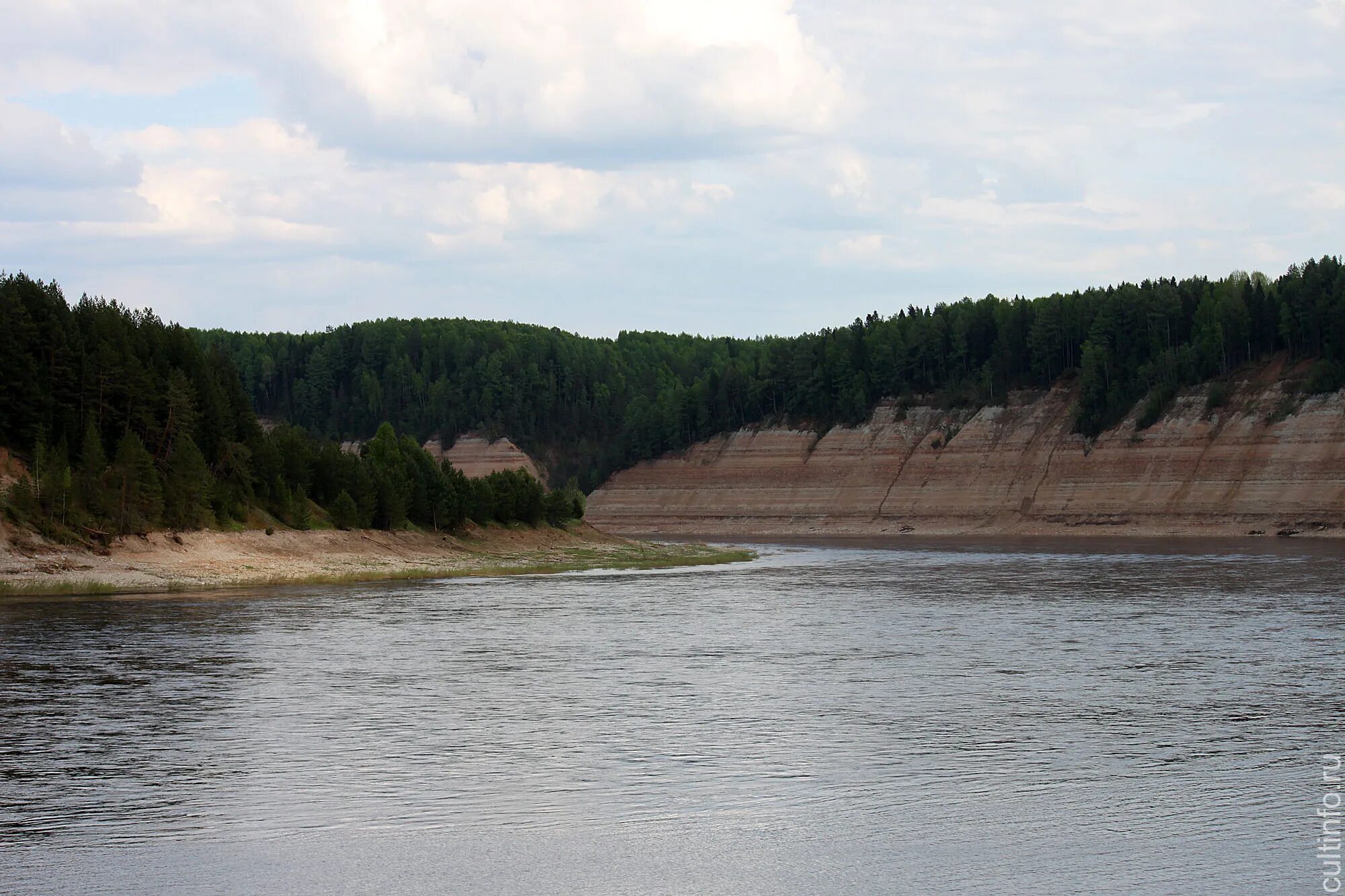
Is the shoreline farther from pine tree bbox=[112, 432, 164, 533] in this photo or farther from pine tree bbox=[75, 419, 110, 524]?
pine tree bbox=[75, 419, 110, 524]

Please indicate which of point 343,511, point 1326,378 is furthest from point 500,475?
point 1326,378

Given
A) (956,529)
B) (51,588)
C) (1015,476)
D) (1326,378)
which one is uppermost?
(1326,378)

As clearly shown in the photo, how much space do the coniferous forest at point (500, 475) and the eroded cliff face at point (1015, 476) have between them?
3.97 meters

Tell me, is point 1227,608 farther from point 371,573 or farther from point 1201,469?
point 1201,469

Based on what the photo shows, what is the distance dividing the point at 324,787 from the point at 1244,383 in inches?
4715

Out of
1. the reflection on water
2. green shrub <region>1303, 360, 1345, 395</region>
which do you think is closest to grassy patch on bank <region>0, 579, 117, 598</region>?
the reflection on water

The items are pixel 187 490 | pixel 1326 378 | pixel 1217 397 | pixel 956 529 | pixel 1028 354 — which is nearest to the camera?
pixel 187 490

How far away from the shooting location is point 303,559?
2795 inches

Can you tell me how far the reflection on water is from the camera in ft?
57.6

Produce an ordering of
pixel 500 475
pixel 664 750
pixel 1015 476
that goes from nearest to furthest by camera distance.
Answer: pixel 664 750, pixel 500 475, pixel 1015 476

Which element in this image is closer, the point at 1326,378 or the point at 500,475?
the point at 500,475

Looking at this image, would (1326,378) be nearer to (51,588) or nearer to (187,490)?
(187,490)

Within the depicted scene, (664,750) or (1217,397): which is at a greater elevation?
(1217,397)

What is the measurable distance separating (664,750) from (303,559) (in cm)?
4952
